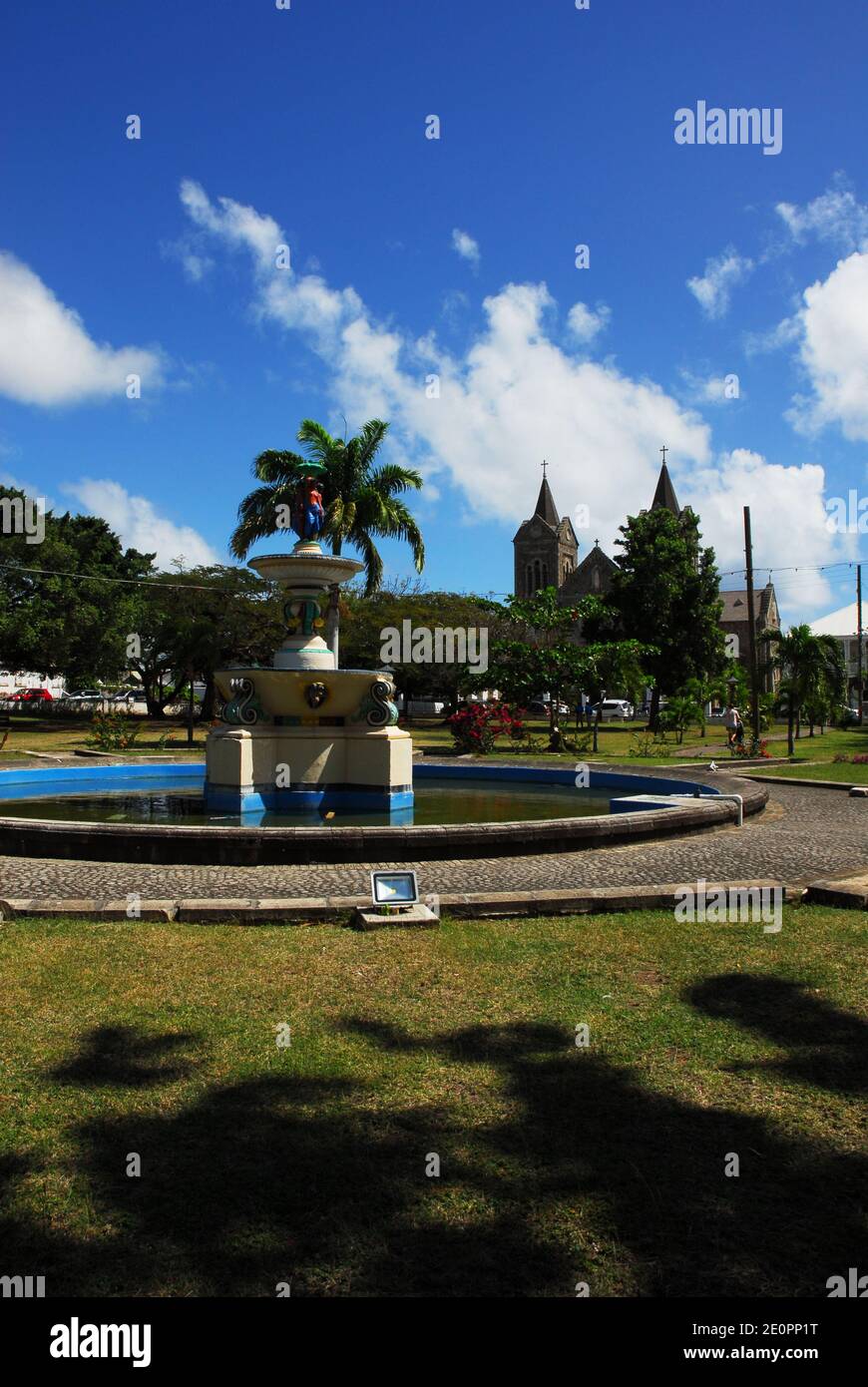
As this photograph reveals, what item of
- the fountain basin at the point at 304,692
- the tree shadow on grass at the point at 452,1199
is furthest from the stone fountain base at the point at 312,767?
the tree shadow on grass at the point at 452,1199

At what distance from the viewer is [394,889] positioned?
6.21m

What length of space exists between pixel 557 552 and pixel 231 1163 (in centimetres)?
9183

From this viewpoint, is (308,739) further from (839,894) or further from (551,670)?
(551,670)

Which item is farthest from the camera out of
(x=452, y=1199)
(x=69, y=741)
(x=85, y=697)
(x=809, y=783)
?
(x=85, y=697)

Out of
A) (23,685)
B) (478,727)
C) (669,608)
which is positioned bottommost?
(478,727)

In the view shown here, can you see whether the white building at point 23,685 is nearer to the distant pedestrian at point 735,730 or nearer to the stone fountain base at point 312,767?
the distant pedestrian at point 735,730

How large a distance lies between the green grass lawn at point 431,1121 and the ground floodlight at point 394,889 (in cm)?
85

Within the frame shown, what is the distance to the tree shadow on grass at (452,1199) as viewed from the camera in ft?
7.93

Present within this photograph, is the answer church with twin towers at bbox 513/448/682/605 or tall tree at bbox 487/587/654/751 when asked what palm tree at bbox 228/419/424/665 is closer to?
tall tree at bbox 487/587/654/751

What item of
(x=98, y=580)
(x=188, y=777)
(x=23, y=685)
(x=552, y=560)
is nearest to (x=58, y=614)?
(x=98, y=580)

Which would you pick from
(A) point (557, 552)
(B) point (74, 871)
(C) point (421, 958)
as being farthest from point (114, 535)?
(A) point (557, 552)

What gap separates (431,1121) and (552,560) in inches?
3608

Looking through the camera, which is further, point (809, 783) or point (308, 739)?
point (809, 783)

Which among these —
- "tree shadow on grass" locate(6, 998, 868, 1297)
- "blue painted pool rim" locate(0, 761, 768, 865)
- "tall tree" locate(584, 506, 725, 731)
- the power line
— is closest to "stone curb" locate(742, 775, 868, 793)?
"blue painted pool rim" locate(0, 761, 768, 865)
